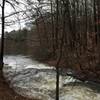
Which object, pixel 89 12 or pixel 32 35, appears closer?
pixel 89 12

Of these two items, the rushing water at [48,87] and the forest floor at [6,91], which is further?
the rushing water at [48,87]

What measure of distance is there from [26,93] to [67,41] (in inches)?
209

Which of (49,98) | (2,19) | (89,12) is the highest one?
(89,12)

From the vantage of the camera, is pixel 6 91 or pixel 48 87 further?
pixel 48 87

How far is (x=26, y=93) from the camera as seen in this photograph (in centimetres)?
1328

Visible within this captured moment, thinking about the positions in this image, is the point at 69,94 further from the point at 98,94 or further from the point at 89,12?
the point at 89,12

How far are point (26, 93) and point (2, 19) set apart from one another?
21.9ft

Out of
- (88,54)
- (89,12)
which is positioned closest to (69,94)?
(88,54)

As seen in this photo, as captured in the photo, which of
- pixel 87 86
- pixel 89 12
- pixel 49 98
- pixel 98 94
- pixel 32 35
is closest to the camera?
pixel 49 98

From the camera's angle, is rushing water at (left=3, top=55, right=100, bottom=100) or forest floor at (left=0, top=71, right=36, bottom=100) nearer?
forest floor at (left=0, top=71, right=36, bottom=100)

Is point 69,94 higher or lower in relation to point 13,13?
lower

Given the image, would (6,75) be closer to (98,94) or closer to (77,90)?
(77,90)

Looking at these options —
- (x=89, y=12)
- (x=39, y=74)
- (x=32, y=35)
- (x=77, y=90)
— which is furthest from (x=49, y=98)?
(x=32, y=35)

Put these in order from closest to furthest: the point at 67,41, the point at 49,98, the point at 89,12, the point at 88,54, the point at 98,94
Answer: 1. the point at 67,41
2. the point at 49,98
3. the point at 98,94
4. the point at 88,54
5. the point at 89,12
